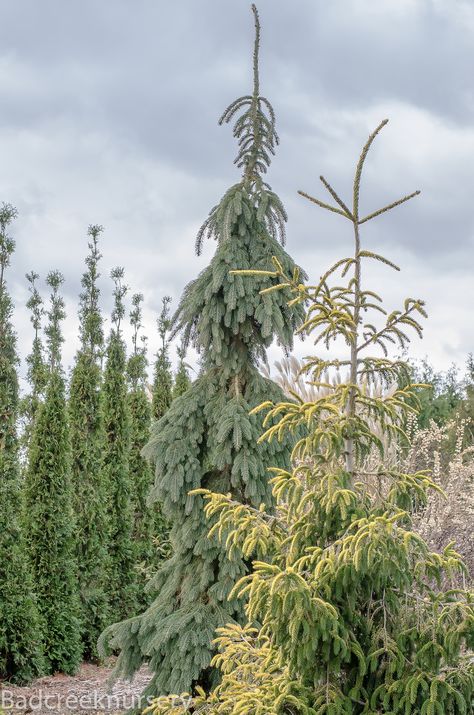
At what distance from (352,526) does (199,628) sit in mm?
2646

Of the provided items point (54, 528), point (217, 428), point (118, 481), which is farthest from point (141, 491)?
point (217, 428)

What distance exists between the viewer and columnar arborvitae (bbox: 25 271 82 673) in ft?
30.6

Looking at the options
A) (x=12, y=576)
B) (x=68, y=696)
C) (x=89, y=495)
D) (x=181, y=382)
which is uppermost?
(x=181, y=382)

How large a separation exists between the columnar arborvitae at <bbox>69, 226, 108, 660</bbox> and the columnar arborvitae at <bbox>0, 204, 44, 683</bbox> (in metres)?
1.20

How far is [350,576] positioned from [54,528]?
6.81 meters

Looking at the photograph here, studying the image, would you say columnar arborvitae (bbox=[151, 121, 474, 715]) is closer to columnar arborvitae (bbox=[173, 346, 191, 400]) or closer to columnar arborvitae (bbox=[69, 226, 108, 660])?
columnar arborvitae (bbox=[69, 226, 108, 660])

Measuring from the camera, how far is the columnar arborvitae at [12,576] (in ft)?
28.2

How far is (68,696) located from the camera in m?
7.86

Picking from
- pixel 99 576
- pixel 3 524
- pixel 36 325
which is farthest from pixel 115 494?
pixel 36 325

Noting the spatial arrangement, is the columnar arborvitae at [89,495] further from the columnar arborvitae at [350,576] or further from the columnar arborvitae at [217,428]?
the columnar arborvitae at [350,576]

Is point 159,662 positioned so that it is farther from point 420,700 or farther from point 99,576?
point 99,576

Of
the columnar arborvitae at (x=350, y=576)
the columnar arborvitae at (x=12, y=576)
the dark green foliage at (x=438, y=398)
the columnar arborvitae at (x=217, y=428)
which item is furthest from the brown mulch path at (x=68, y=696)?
the dark green foliage at (x=438, y=398)

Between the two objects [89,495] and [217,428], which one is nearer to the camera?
[217,428]

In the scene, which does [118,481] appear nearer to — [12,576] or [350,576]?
[12,576]
